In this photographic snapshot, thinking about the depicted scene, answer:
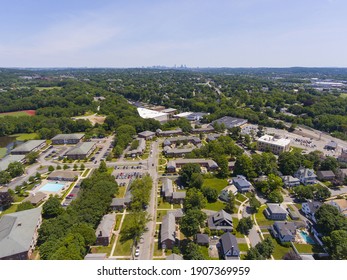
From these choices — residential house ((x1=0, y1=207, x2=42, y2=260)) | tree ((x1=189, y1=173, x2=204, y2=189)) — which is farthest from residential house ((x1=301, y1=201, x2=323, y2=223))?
residential house ((x1=0, y1=207, x2=42, y2=260))

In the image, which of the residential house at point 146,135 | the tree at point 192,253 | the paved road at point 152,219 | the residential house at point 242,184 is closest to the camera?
the tree at point 192,253

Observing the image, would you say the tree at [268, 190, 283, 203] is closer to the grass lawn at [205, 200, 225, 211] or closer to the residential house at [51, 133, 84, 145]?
the grass lawn at [205, 200, 225, 211]

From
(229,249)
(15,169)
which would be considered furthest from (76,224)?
(15,169)

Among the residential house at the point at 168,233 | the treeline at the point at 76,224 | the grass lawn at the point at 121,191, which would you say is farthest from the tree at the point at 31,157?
the residential house at the point at 168,233

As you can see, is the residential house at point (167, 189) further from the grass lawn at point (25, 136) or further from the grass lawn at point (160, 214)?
the grass lawn at point (25, 136)

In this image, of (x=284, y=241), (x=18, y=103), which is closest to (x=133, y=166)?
(x=284, y=241)

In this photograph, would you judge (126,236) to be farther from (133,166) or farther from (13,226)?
(133,166)

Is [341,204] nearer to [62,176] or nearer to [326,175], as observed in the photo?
[326,175]
